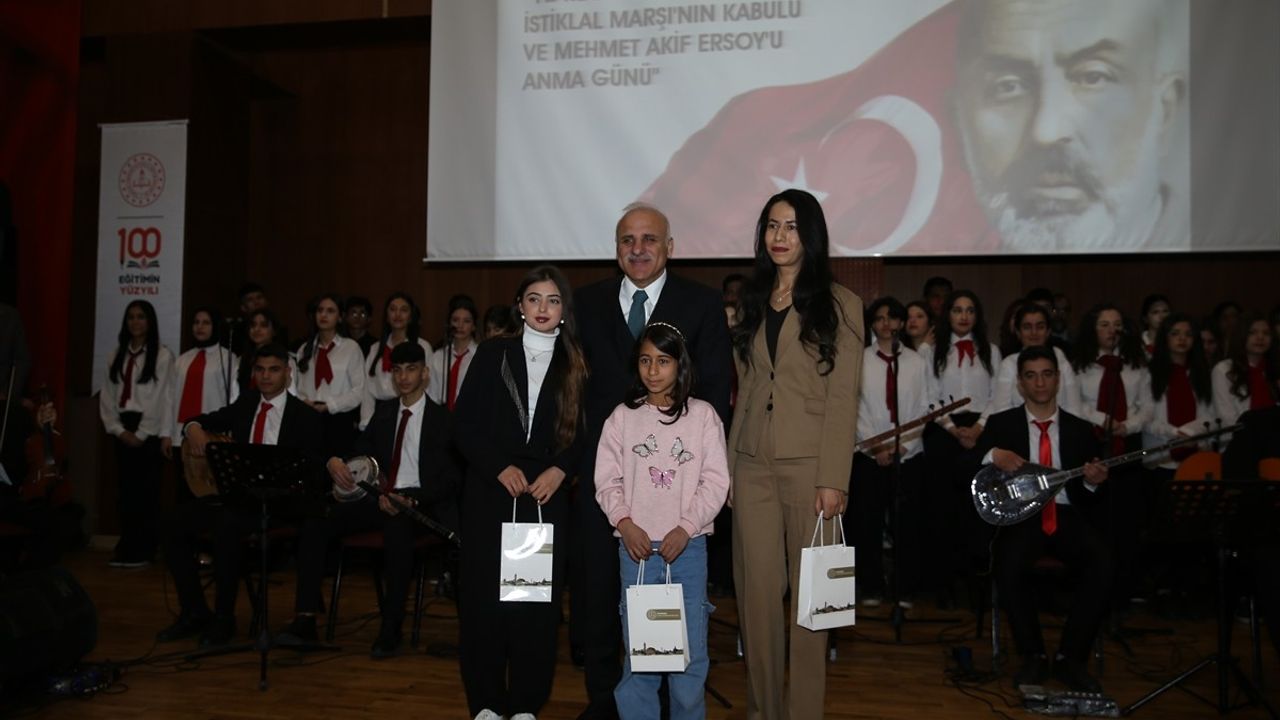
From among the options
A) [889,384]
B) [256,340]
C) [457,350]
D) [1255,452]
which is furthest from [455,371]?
[1255,452]

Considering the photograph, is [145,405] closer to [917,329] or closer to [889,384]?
[889,384]

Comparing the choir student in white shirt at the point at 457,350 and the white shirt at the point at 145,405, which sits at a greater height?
the choir student in white shirt at the point at 457,350

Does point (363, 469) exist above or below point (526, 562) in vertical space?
above

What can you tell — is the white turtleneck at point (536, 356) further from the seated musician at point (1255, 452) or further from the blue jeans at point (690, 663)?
the seated musician at point (1255, 452)

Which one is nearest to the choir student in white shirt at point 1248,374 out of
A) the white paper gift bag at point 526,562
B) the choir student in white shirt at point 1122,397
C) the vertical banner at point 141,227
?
the choir student in white shirt at point 1122,397

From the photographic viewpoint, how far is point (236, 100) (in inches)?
321

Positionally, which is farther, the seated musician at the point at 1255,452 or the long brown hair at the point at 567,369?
the seated musician at the point at 1255,452

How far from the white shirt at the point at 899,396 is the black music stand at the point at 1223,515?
198cm

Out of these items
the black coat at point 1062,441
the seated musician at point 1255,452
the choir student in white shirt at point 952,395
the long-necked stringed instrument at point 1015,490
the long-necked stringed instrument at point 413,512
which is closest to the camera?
the seated musician at point 1255,452

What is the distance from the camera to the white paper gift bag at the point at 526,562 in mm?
2998

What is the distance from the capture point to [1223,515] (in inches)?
139

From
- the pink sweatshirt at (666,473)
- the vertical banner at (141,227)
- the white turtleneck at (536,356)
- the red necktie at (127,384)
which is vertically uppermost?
the vertical banner at (141,227)

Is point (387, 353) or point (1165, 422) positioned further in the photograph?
point (387, 353)

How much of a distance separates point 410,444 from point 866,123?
11.5 feet
